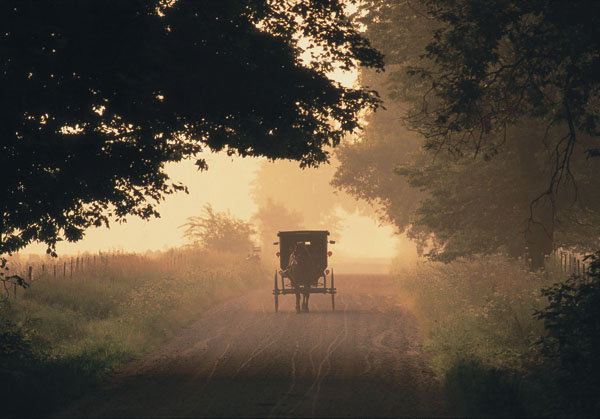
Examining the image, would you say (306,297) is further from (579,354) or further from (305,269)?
(579,354)

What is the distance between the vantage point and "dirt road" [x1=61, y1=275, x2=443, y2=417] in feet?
30.6

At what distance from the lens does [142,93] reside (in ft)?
37.5

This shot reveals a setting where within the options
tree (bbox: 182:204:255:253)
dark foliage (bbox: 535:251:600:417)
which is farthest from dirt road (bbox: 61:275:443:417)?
tree (bbox: 182:204:255:253)

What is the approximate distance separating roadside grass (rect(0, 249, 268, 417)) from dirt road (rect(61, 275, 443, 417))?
21.6 inches

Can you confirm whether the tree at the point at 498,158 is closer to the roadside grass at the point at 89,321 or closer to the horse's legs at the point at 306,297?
the horse's legs at the point at 306,297

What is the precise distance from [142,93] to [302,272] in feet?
37.1

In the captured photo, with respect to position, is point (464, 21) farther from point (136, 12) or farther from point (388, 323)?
point (388, 323)

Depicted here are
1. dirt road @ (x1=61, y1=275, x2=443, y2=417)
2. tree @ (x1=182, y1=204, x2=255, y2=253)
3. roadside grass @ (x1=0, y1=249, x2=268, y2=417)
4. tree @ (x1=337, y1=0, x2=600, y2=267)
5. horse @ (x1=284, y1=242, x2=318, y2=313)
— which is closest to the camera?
dirt road @ (x1=61, y1=275, x2=443, y2=417)

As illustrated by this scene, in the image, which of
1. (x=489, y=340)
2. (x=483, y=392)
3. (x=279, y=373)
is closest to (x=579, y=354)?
(x=483, y=392)

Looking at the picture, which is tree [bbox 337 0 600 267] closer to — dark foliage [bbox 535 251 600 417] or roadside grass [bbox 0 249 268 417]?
dark foliage [bbox 535 251 600 417]

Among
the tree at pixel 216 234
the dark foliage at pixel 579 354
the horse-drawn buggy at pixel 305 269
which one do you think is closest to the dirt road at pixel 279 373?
the horse-drawn buggy at pixel 305 269

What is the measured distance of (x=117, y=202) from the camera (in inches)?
528

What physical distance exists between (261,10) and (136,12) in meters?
2.90

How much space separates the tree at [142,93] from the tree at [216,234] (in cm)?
3117
